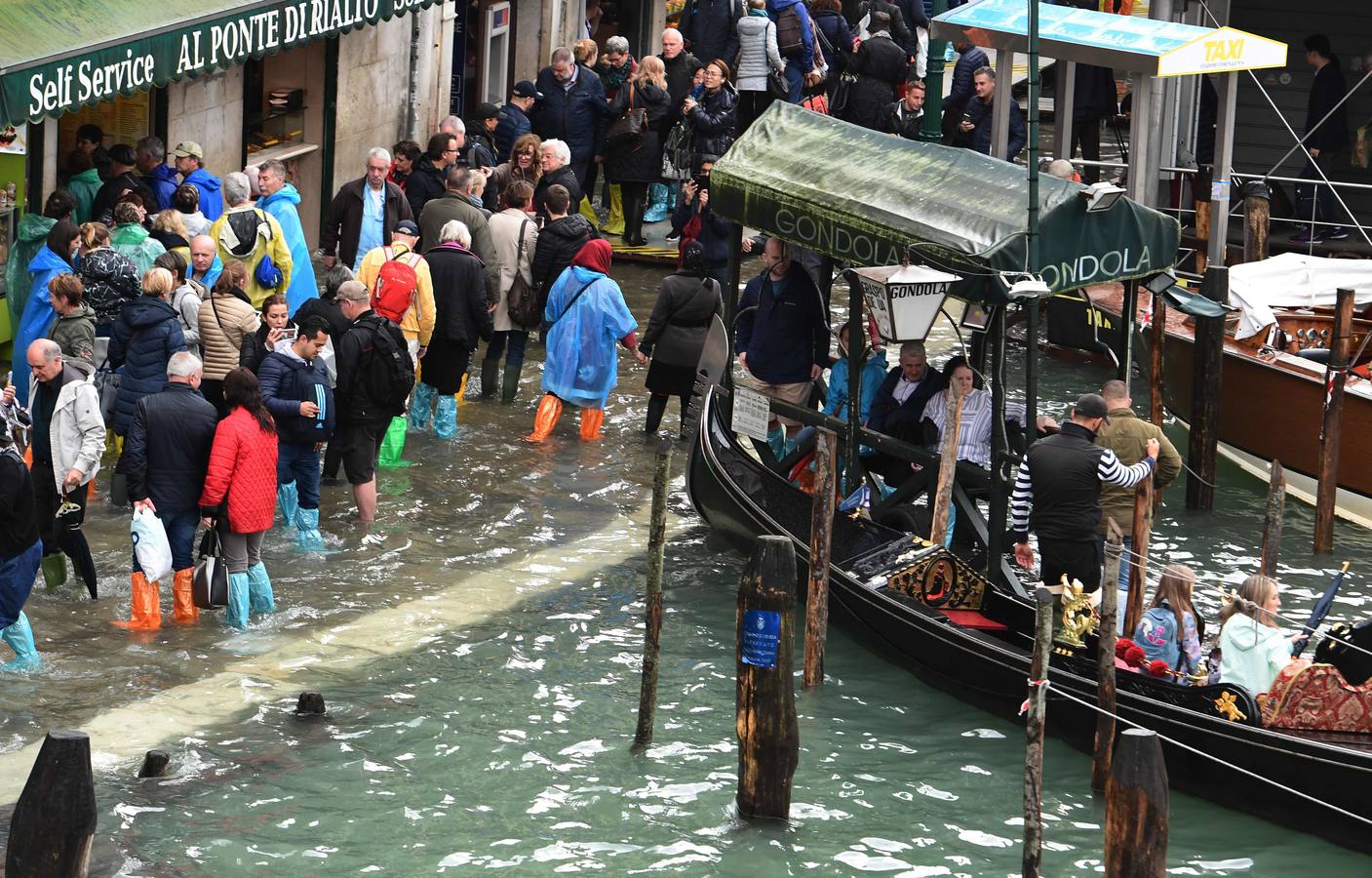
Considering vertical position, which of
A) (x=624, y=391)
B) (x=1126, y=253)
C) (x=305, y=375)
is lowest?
(x=624, y=391)

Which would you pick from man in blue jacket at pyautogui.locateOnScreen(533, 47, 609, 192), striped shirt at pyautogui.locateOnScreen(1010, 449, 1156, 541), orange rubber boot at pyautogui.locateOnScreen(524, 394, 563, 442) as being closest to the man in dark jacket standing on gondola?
striped shirt at pyautogui.locateOnScreen(1010, 449, 1156, 541)

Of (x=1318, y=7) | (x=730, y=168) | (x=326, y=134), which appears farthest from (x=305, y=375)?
(x=1318, y=7)

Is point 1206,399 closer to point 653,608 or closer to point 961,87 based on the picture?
point 653,608

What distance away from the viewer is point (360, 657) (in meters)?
11.5

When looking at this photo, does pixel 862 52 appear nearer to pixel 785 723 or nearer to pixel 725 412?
pixel 725 412

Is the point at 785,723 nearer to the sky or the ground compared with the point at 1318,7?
nearer to the ground

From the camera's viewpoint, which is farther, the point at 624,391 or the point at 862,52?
the point at 862,52

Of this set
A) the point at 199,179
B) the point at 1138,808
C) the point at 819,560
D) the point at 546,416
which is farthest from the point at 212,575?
the point at 1138,808

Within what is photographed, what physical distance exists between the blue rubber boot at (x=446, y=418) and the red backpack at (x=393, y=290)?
4.75ft

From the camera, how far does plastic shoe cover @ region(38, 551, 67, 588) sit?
38.3 ft

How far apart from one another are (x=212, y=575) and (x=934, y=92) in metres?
12.5

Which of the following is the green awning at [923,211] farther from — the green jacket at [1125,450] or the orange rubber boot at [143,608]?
the orange rubber boot at [143,608]

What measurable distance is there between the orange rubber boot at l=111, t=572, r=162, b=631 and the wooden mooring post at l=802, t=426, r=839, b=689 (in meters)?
3.69

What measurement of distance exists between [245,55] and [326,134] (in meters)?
4.30
